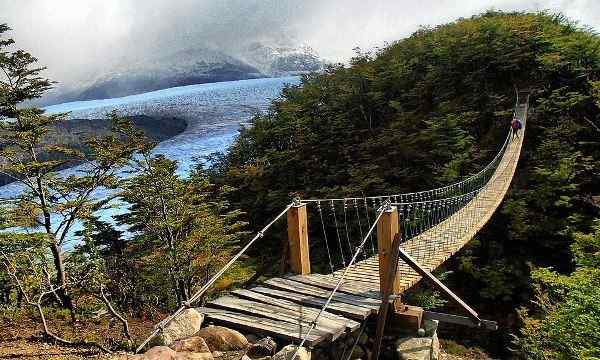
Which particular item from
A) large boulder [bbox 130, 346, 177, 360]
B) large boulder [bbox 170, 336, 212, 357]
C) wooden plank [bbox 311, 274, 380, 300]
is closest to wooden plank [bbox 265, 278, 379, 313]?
wooden plank [bbox 311, 274, 380, 300]

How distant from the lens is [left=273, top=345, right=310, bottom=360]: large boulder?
9.99 feet

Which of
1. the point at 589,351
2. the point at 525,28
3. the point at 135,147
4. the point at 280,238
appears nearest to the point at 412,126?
the point at 525,28

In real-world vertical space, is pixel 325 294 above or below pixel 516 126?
below

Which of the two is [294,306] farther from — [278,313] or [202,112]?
[202,112]

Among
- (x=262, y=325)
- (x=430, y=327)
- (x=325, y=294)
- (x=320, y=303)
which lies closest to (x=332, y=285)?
(x=325, y=294)

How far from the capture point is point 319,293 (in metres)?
4.28

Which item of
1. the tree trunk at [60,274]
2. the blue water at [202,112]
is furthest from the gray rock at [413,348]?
the blue water at [202,112]

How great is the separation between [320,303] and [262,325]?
69 centimetres

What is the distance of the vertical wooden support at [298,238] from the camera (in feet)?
15.4

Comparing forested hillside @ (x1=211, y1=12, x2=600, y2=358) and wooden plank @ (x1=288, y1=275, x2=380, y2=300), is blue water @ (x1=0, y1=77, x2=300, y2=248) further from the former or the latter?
wooden plank @ (x1=288, y1=275, x2=380, y2=300)

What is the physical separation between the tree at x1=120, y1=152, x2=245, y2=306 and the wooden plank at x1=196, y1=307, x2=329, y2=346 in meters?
6.19

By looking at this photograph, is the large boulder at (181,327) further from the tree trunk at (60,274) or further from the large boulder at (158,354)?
the tree trunk at (60,274)

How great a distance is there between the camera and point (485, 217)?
297 inches

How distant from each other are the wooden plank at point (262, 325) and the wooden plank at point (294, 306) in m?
0.31
